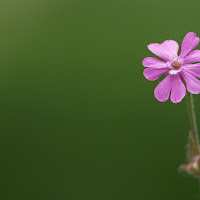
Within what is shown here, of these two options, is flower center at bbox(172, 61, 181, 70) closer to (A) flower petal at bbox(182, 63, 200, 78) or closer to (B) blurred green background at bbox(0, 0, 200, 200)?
(A) flower petal at bbox(182, 63, 200, 78)

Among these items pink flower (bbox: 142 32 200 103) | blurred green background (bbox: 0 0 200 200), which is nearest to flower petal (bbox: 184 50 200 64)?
pink flower (bbox: 142 32 200 103)

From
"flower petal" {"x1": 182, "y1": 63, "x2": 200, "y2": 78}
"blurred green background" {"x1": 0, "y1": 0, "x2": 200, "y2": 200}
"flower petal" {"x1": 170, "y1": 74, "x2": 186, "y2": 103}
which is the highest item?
"blurred green background" {"x1": 0, "y1": 0, "x2": 200, "y2": 200}

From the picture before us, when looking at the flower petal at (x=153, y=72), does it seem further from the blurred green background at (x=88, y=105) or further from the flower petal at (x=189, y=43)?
the blurred green background at (x=88, y=105)

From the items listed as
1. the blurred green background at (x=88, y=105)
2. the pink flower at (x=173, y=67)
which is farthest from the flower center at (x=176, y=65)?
the blurred green background at (x=88, y=105)

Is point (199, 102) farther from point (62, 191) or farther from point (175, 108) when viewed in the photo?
point (62, 191)

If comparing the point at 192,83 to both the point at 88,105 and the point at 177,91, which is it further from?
the point at 88,105
